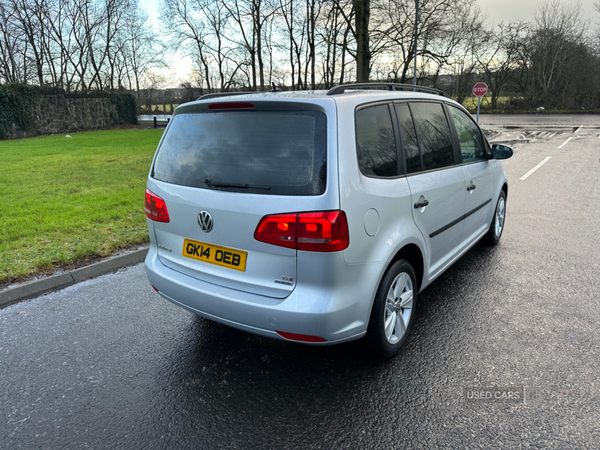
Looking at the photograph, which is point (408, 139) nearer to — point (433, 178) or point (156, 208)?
point (433, 178)

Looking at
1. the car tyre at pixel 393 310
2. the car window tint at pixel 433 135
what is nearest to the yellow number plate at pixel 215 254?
the car tyre at pixel 393 310

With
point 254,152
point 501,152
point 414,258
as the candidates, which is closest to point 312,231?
point 254,152

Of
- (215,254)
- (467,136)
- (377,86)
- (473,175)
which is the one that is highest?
(377,86)

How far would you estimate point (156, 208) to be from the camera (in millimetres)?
3098

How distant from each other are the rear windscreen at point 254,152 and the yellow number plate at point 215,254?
382 mm

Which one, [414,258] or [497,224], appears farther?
[497,224]

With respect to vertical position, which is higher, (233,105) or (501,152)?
(233,105)

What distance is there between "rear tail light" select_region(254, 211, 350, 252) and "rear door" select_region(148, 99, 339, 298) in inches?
1.9

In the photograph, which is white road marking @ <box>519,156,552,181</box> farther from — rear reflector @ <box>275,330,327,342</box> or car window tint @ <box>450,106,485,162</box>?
rear reflector @ <box>275,330,327,342</box>

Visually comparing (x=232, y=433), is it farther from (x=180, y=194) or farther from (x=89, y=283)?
(x=89, y=283)

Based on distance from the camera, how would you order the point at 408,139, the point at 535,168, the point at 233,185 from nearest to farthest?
1. the point at 233,185
2. the point at 408,139
3. the point at 535,168

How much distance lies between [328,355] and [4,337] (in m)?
2.60

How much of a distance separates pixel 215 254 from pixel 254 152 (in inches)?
27.3

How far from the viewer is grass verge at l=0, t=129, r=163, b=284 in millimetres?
5121
